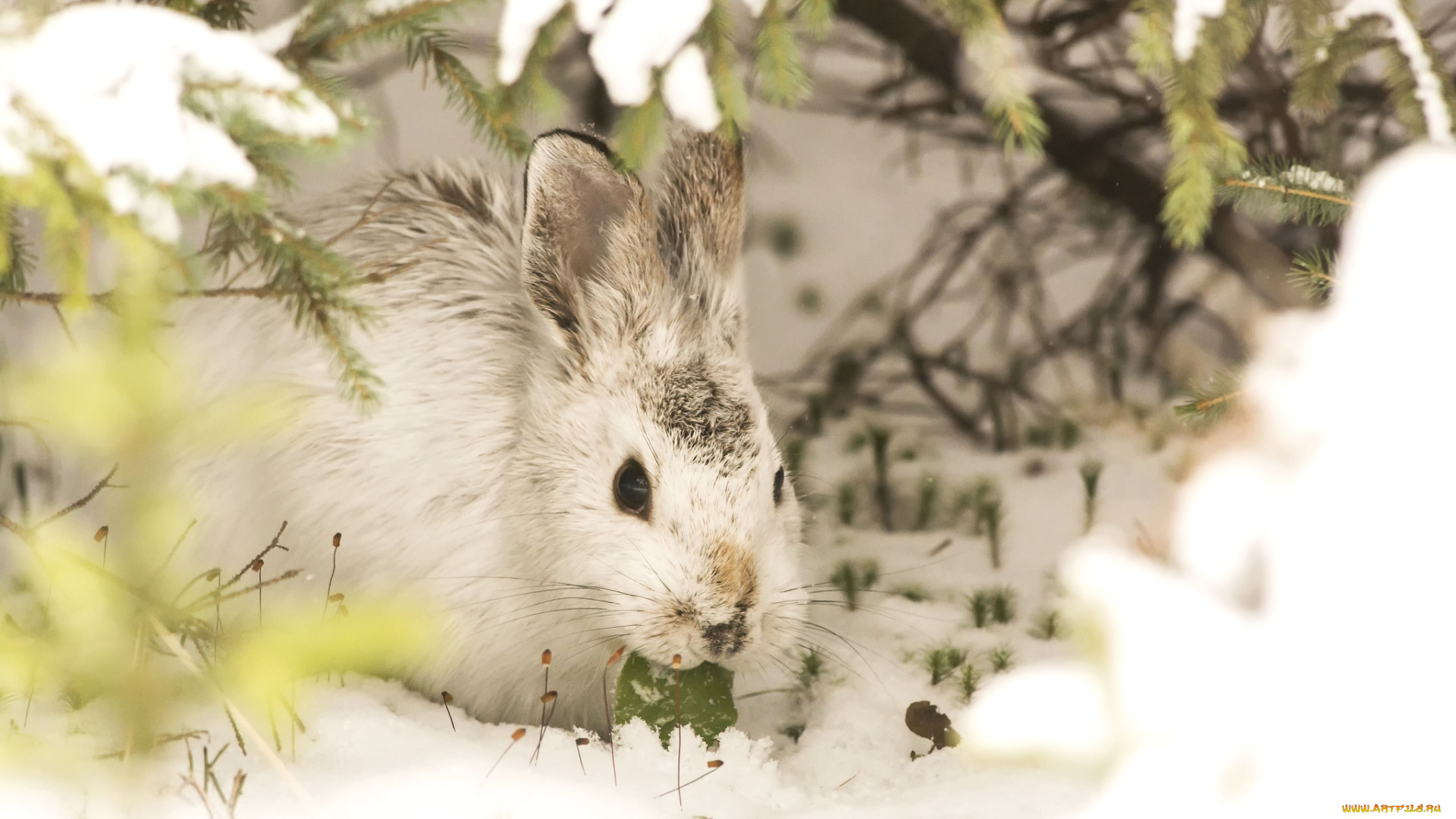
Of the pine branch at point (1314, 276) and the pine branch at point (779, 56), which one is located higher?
the pine branch at point (779, 56)

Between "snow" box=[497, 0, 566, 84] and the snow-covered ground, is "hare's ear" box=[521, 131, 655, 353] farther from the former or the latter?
the snow-covered ground

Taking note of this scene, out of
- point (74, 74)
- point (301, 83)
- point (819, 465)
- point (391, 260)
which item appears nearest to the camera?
point (74, 74)

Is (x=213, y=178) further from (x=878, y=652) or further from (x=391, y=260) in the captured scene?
(x=878, y=652)

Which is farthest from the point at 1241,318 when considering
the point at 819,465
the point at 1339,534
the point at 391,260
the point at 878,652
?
the point at 391,260

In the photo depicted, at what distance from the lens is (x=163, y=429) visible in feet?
7.23

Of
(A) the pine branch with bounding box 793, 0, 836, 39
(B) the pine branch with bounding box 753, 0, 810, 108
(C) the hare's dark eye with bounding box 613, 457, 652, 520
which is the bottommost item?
(C) the hare's dark eye with bounding box 613, 457, 652, 520

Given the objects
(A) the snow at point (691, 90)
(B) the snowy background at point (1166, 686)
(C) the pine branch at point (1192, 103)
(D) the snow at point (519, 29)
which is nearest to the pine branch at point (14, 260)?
(B) the snowy background at point (1166, 686)

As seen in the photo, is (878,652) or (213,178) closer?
(213,178)

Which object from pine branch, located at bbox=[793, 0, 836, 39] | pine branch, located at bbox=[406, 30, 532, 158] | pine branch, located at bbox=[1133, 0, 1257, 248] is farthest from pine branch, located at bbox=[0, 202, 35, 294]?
pine branch, located at bbox=[1133, 0, 1257, 248]

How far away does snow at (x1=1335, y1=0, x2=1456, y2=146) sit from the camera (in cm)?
224

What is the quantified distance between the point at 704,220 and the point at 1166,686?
69.0 inches

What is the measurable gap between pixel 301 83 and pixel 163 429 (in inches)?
A: 30.2

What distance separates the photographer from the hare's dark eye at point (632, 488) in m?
2.78

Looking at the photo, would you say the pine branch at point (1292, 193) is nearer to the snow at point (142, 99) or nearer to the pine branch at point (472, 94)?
the pine branch at point (472, 94)
